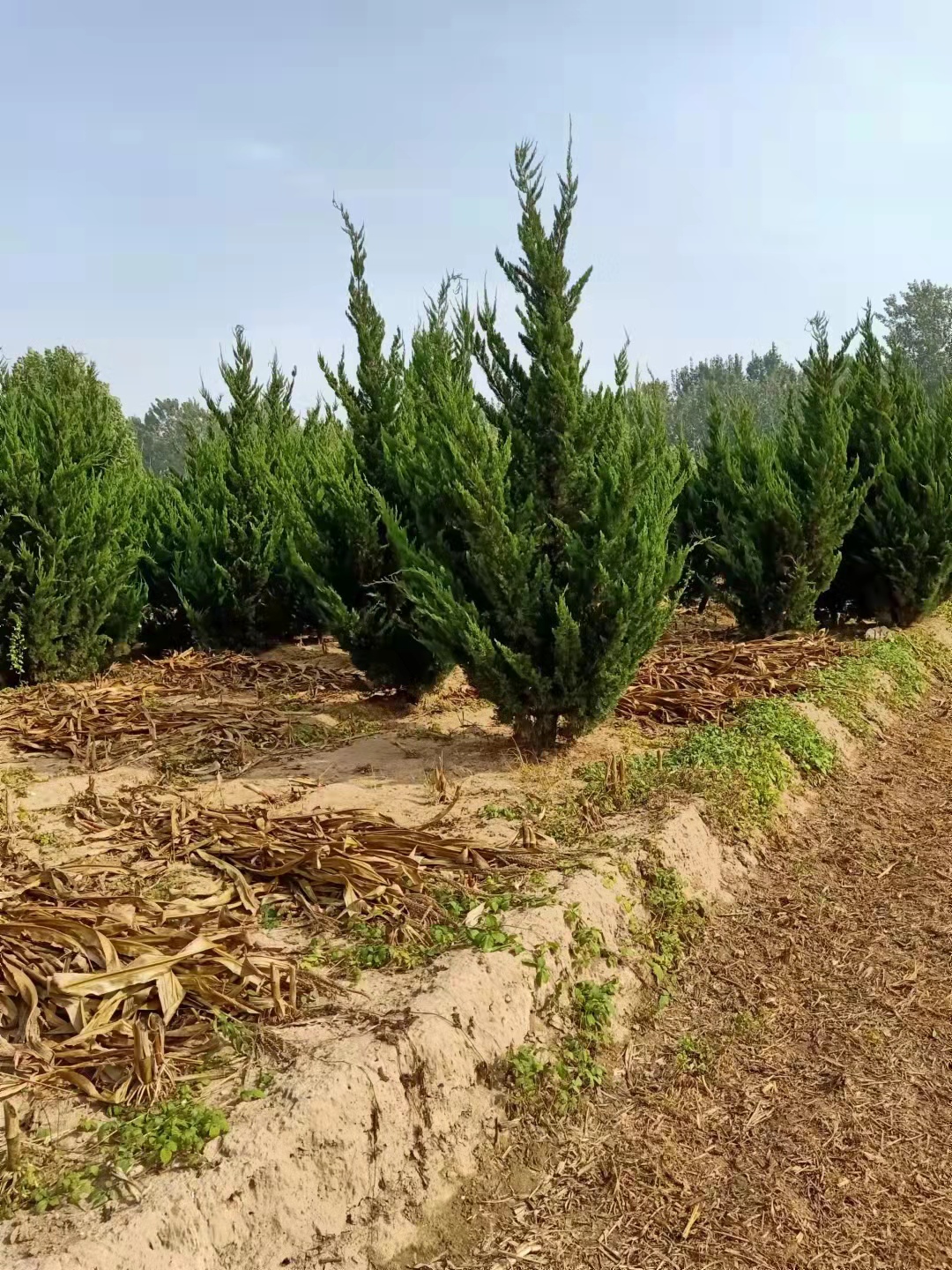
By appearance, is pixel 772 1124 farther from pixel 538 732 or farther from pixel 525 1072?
pixel 538 732

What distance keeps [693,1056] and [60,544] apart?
275 inches

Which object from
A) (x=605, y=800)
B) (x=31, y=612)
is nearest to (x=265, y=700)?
(x=31, y=612)

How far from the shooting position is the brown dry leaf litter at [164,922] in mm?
2738

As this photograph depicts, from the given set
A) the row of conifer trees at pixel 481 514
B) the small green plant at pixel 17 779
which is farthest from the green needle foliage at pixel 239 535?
the small green plant at pixel 17 779

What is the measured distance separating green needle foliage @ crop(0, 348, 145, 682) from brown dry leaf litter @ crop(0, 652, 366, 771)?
398mm

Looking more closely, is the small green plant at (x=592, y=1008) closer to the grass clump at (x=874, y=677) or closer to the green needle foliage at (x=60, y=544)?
the grass clump at (x=874, y=677)

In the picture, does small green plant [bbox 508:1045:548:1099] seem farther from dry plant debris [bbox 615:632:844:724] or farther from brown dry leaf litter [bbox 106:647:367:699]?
brown dry leaf litter [bbox 106:647:367:699]

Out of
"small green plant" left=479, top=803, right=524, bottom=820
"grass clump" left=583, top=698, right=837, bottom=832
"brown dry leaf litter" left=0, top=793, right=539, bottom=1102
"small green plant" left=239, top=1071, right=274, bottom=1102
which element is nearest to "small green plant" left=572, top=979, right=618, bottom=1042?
"brown dry leaf litter" left=0, top=793, right=539, bottom=1102

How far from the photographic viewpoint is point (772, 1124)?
2.90 metres

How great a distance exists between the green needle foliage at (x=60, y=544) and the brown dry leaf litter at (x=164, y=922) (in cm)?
382

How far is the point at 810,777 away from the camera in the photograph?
592cm

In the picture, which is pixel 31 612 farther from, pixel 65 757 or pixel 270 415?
pixel 270 415

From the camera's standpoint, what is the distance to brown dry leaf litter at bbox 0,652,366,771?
5.92 meters

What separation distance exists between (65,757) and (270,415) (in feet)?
19.2
